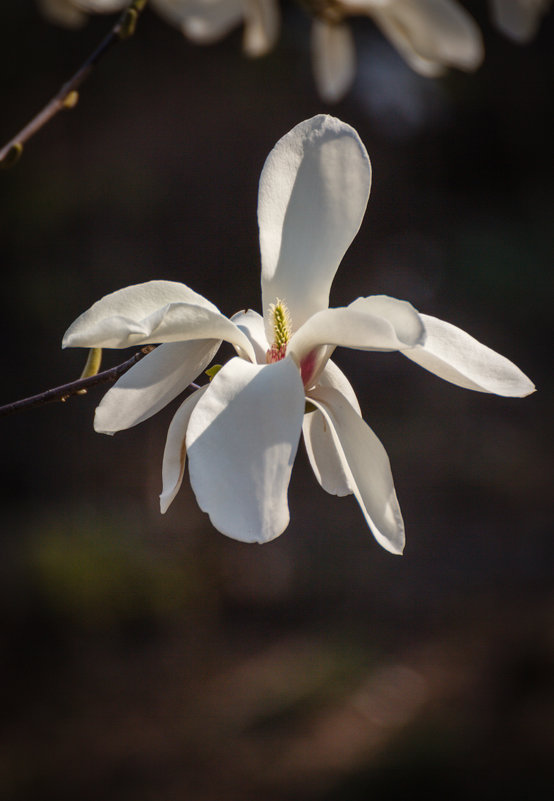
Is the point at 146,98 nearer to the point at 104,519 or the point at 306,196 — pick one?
the point at 104,519

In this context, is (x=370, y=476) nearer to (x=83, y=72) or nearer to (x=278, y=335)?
(x=278, y=335)

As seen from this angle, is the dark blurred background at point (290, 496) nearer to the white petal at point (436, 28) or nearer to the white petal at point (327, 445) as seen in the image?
the white petal at point (327, 445)

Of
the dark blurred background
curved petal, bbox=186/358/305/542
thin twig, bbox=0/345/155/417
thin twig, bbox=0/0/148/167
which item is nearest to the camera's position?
curved petal, bbox=186/358/305/542

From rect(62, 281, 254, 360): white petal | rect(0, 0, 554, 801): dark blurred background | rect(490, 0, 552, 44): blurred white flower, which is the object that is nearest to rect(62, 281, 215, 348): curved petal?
rect(62, 281, 254, 360): white petal

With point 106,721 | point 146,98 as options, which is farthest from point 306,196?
point 146,98

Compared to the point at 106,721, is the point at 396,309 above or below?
above

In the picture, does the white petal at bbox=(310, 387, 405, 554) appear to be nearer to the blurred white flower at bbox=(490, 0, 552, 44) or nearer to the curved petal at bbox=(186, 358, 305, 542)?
the curved petal at bbox=(186, 358, 305, 542)

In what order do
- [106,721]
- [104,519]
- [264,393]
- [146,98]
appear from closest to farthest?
[264,393]
[106,721]
[104,519]
[146,98]
